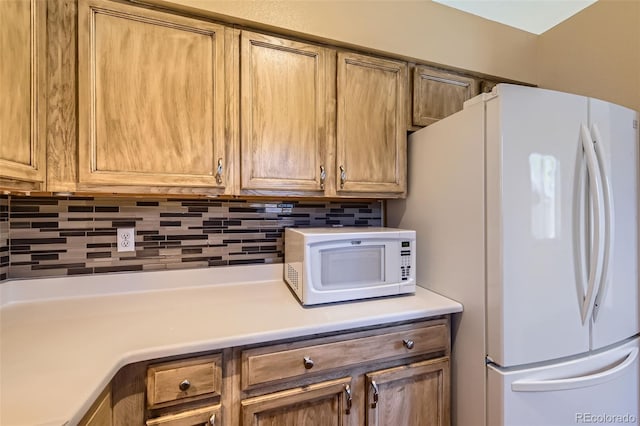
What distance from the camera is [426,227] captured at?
4.79ft

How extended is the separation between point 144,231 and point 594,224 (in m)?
1.95

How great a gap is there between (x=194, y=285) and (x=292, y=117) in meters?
0.97

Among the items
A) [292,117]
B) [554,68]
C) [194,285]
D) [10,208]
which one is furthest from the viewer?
[554,68]

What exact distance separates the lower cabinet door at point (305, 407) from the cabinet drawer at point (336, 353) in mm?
61

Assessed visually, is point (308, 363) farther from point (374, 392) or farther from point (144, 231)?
point (144, 231)

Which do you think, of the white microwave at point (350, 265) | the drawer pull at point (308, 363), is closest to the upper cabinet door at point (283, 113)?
the white microwave at point (350, 265)

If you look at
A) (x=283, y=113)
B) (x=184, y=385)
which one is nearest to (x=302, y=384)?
(x=184, y=385)

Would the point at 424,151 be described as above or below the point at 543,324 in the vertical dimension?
above

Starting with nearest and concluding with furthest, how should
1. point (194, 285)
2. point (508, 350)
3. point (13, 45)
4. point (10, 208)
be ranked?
point (13, 45), point (508, 350), point (10, 208), point (194, 285)

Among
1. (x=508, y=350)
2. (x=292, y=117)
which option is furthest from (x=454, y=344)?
(x=292, y=117)

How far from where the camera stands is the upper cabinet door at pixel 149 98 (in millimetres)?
1091

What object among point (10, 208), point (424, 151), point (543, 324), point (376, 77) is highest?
point (376, 77)

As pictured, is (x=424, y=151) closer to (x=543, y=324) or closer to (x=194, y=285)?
(x=543, y=324)

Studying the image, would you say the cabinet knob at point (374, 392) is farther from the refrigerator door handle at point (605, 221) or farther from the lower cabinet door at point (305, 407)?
the refrigerator door handle at point (605, 221)
